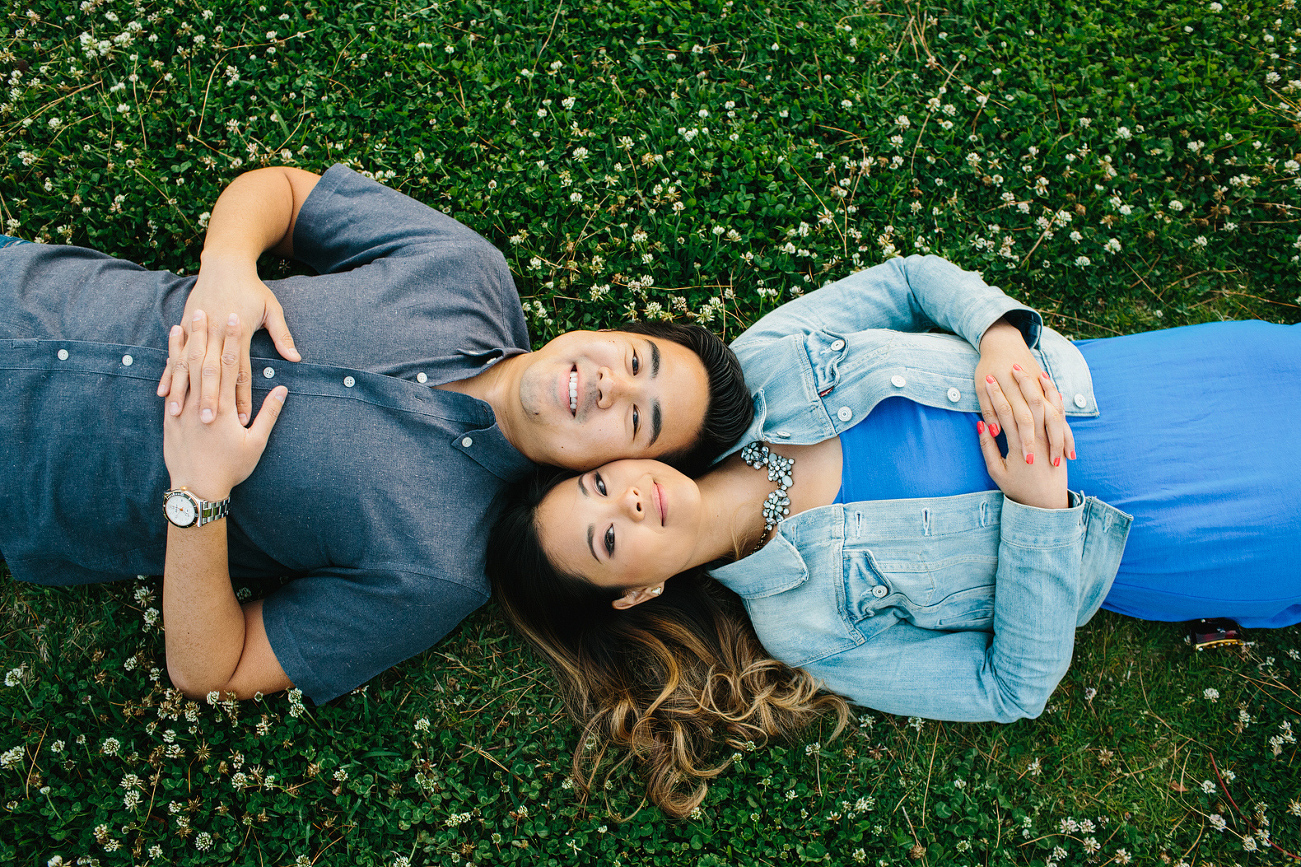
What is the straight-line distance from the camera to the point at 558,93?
4.32 metres

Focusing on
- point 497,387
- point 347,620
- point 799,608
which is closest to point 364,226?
point 497,387

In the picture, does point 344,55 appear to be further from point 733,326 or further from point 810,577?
point 810,577

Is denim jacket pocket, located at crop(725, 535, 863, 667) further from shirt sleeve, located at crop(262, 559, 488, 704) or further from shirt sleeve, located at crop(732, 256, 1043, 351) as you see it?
shirt sleeve, located at crop(262, 559, 488, 704)

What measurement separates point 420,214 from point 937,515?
9.31 feet

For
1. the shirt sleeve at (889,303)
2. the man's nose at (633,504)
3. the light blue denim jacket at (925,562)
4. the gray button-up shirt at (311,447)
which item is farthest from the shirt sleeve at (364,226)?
the light blue denim jacket at (925,562)

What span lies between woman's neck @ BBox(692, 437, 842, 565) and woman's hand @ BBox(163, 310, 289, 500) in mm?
1964

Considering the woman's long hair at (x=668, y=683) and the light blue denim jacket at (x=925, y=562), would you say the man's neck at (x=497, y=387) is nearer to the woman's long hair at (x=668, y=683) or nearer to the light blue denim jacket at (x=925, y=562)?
the woman's long hair at (x=668, y=683)

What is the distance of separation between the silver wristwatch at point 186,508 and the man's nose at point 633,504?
165 centimetres

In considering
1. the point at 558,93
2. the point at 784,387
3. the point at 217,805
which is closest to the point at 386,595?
the point at 217,805

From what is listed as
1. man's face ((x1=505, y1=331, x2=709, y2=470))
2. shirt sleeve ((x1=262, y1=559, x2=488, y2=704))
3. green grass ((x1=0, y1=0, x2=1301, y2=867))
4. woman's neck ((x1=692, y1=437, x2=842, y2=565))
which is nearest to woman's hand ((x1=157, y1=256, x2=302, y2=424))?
shirt sleeve ((x1=262, y1=559, x2=488, y2=704))

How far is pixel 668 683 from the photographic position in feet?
12.2

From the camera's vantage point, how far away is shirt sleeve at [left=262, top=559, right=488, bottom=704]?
3123mm

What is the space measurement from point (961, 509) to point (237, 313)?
3.24m

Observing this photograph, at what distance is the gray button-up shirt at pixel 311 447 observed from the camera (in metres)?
2.96
